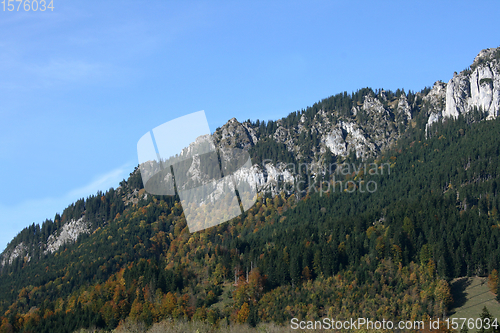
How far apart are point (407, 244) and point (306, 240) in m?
29.0

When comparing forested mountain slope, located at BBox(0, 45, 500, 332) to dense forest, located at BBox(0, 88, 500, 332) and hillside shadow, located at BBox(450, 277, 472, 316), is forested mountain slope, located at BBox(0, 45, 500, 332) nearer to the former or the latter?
dense forest, located at BBox(0, 88, 500, 332)

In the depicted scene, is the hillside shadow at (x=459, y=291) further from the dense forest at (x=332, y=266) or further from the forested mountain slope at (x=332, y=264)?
the forested mountain slope at (x=332, y=264)

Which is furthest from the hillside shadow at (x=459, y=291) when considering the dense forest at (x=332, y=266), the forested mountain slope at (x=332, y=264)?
the forested mountain slope at (x=332, y=264)

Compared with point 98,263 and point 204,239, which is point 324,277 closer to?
point 204,239

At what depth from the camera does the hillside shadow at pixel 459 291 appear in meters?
98.8

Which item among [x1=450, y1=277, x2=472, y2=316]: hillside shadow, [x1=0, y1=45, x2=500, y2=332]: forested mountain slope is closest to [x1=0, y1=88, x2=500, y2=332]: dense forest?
[x1=0, y1=45, x2=500, y2=332]: forested mountain slope

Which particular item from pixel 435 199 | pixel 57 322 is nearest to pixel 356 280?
pixel 435 199

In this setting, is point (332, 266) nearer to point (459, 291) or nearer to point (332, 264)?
point (332, 264)

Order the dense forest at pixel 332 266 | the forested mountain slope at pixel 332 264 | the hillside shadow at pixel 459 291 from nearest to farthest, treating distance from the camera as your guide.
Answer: the hillside shadow at pixel 459 291 → the dense forest at pixel 332 266 → the forested mountain slope at pixel 332 264

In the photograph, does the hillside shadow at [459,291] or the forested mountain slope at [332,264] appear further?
the forested mountain slope at [332,264]

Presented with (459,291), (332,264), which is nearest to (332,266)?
(332,264)

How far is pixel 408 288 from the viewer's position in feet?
350

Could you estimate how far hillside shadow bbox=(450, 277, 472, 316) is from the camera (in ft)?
324

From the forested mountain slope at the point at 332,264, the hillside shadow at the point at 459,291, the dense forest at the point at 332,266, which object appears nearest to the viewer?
the hillside shadow at the point at 459,291
